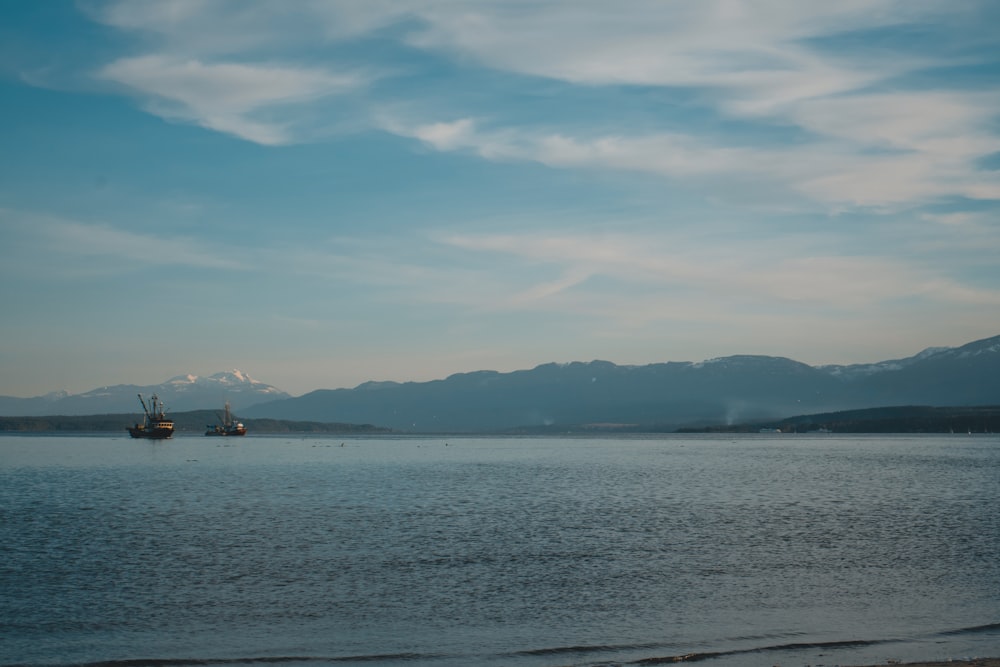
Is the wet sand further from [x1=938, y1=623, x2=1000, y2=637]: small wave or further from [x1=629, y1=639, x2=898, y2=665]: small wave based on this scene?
[x1=938, y1=623, x2=1000, y2=637]: small wave

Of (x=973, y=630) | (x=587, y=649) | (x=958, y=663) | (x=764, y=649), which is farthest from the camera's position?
(x=973, y=630)

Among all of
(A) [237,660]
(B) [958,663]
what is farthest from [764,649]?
(A) [237,660]

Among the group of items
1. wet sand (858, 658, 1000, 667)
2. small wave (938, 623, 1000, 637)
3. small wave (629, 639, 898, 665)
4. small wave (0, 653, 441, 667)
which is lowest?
small wave (938, 623, 1000, 637)

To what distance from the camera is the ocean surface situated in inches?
1040

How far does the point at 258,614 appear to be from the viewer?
30.5 metres

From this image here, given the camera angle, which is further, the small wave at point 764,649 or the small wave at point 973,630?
the small wave at point 973,630

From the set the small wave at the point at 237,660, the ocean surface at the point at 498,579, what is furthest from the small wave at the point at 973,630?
the small wave at the point at 237,660

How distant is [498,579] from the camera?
36094 millimetres

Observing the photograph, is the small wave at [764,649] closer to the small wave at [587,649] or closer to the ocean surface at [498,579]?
the ocean surface at [498,579]

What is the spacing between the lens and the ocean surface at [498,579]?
26.4 m

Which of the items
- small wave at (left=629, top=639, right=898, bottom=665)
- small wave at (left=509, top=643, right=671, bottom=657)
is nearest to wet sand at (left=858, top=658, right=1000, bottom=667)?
small wave at (left=629, top=639, right=898, bottom=665)

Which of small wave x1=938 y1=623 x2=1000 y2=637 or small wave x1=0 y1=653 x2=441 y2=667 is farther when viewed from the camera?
small wave x1=938 y1=623 x2=1000 y2=637

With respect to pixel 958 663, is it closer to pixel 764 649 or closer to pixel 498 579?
pixel 764 649

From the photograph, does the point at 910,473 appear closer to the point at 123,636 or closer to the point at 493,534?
the point at 493,534
